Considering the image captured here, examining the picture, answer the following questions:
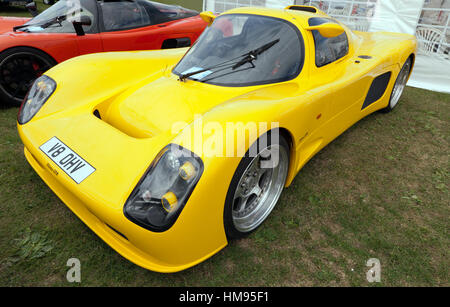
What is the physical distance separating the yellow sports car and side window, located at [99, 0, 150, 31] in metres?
1.28

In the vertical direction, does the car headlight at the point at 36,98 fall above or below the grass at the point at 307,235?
above

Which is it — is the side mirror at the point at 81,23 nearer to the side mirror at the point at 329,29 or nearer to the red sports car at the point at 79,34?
the red sports car at the point at 79,34

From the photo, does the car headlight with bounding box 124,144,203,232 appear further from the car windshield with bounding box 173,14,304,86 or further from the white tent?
the white tent


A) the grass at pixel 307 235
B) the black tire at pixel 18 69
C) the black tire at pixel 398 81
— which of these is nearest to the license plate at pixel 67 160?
the grass at pixel 307 235

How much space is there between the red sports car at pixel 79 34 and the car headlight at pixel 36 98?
133 cm

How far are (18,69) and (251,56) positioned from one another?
2.78 metres

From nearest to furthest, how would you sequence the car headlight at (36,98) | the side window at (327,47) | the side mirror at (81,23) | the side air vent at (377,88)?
the car headlight at (36,98), the side window at (327,47), the side air vent at (377,88), the side mirror at (81,23)

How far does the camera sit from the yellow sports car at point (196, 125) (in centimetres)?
135

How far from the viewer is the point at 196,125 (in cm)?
146

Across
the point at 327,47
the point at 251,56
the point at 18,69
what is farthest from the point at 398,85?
the point at 18,69

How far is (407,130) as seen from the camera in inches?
133
